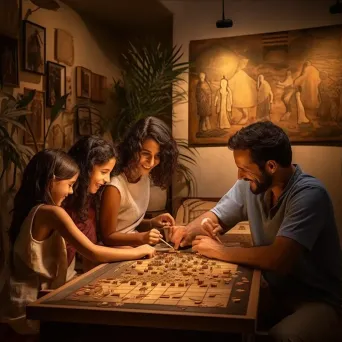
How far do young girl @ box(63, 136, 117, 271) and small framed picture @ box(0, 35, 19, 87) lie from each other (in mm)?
1366

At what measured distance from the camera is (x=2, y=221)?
3588 millimetres

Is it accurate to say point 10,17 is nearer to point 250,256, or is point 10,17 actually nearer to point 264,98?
point 264,98

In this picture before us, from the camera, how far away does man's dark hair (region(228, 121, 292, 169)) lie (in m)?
2.27

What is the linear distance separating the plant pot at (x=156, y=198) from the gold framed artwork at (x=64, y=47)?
1589mm

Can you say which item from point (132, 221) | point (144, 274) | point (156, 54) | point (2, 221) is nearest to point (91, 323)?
point (144, 274)

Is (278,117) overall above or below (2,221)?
above

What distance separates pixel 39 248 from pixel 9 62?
2.18 meters

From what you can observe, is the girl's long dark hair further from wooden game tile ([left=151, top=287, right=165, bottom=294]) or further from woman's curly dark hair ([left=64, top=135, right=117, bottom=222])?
wooden game tile ([left=151, top=287, right=165, bottom=294])

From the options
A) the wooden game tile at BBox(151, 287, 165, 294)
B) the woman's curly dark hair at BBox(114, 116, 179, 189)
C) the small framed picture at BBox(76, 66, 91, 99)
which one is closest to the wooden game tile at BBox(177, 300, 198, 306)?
the wooden game tile at BBox(151, 287, 165, 294)

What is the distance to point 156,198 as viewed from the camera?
455 cm

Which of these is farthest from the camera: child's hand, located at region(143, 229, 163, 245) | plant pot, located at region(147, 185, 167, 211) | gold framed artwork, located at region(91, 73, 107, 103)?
gold framed artwork, located at region(91, 73, 107, 103)

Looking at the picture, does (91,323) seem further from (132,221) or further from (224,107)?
(224,107)

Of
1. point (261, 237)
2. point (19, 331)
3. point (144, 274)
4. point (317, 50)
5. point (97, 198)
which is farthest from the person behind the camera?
point (317, 50)

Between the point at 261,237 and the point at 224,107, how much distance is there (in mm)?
2867
